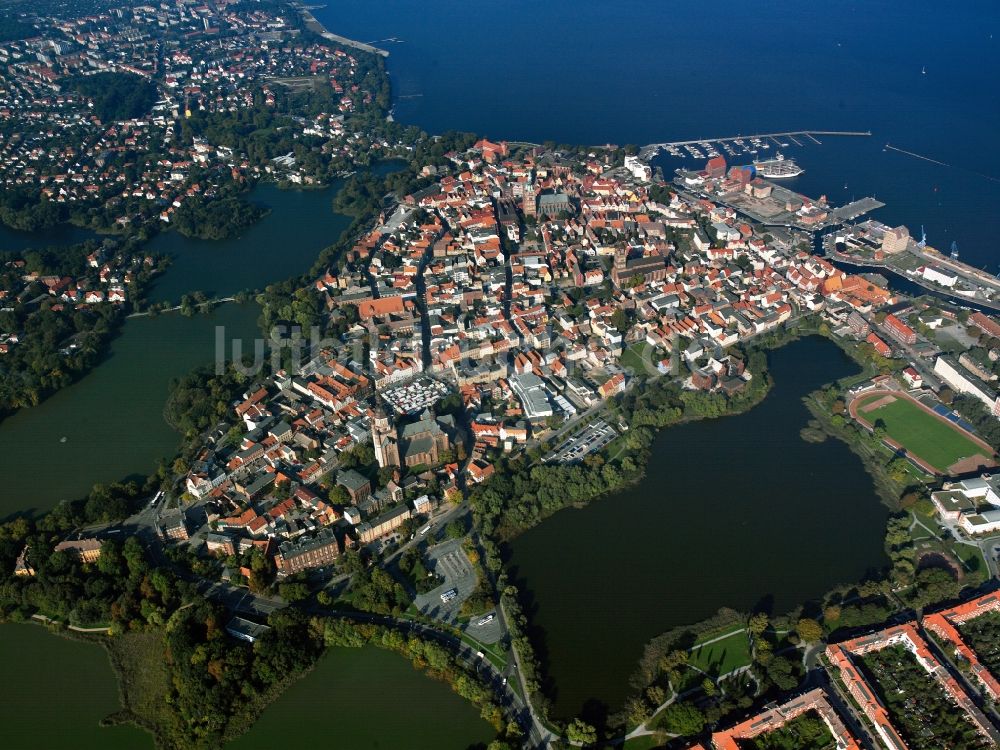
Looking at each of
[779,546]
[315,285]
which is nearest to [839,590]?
[779,546]

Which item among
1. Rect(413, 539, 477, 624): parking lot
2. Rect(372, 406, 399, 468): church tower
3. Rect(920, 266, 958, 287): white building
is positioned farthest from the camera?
Rect(920, 266, 958, 287): white building

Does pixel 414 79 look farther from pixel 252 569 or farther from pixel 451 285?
pixel 252 569

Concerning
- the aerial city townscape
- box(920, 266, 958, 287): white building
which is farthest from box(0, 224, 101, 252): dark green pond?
box(920, 266, 958, 287): white building

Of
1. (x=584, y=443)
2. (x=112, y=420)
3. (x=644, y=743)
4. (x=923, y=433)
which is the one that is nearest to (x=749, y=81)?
(x=923, y=433)

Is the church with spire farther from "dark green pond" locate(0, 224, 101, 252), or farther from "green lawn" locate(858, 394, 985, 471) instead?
"dark green pond" locate(0, 224, 101, 252)

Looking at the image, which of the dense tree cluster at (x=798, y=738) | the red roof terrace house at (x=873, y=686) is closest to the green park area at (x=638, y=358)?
the red roof terrace house at (x=873, y=686)

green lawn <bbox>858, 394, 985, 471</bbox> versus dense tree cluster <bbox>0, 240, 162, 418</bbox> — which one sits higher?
green lawn <bbox>858, 394, 985, 471</bbox>

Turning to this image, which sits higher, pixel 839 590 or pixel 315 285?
pixel 839 590
